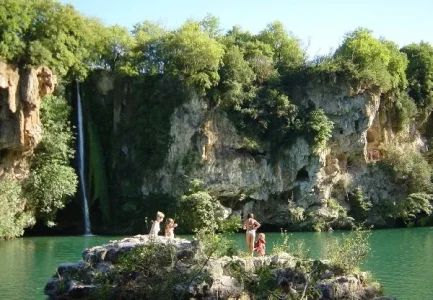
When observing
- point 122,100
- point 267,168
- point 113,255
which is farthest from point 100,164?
point 113,255

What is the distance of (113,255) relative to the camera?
579 inches

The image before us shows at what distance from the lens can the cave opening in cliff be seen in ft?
137

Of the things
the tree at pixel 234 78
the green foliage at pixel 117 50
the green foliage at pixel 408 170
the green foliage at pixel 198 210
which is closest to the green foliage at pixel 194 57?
the tree at pixel 234 78

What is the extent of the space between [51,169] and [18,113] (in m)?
3.91

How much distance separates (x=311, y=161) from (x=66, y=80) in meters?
17.0

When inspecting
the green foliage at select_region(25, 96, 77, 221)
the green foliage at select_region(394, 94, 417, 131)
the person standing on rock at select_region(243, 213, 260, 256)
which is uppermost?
the green foliage at select_region(394, 94, 417, 131)

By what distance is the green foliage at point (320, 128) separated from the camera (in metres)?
40.8

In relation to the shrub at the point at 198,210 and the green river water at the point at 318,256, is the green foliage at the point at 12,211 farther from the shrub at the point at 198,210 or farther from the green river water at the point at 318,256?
the shrub at the point at 198,210

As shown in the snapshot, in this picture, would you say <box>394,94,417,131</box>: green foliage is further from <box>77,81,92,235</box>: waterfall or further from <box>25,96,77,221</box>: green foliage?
<box>25,96,77,221</box>: green foliage

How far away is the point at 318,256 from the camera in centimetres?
2347

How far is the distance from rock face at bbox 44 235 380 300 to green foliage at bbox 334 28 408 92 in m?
29.9

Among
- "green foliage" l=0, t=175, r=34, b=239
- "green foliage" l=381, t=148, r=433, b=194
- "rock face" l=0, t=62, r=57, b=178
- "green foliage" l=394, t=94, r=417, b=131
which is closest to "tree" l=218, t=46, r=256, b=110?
"rock face" l=0, t=62, r=57, b=178

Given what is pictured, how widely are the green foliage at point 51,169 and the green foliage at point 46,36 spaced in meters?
2.73

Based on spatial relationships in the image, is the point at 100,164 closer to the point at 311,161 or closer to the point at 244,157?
the point at 244,157
